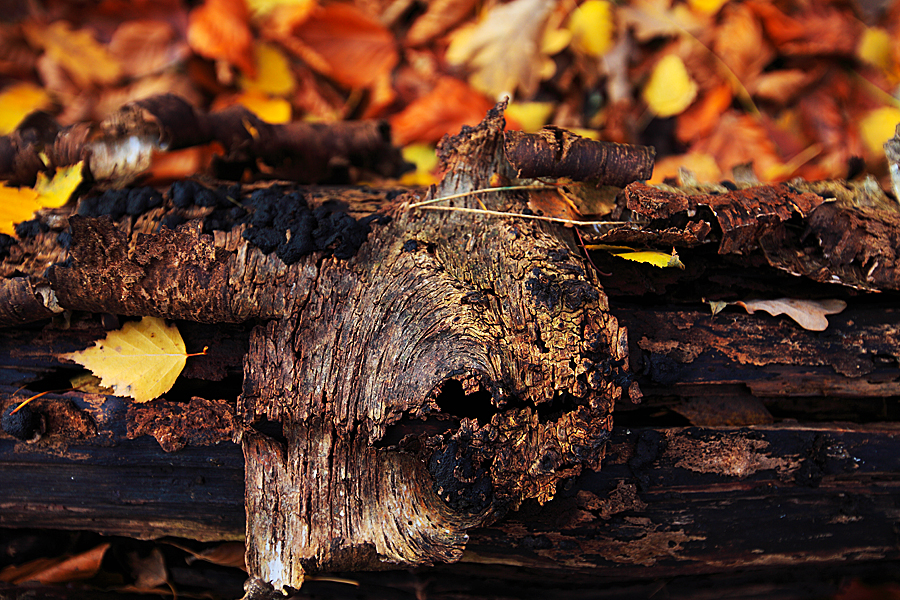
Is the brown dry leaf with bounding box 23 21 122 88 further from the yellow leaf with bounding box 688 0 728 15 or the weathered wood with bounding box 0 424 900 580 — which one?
the yellow leaf with bounding box 688 0 728 15

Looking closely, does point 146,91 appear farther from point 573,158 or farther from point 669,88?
point 669,88

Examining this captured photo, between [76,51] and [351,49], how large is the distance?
1604mm

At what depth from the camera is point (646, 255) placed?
1.49 meters

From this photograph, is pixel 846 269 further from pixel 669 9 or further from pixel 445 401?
pixel 669 9

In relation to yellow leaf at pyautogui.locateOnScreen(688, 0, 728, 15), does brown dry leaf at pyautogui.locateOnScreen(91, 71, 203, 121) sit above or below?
below

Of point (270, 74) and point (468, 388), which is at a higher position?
point (270, 74)

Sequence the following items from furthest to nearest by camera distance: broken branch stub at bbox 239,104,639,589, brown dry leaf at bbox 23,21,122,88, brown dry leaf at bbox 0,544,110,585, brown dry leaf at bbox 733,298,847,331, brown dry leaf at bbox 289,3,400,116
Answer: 1. brown dry leaf at bbox 23,21,122,88
2. brown dry leaf at bbox 289,3,400,116
3. brown dry leaf at bbox 0,544,110,585
4. brown dry leaf at bbox 733,298,847,331
5. broken branch stub at bbox 239,104,639,589

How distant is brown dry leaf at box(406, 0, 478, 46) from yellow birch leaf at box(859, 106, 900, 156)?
2.36 m

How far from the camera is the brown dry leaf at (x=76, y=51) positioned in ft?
10.1

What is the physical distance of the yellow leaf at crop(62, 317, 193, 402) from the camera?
1490 millimetres

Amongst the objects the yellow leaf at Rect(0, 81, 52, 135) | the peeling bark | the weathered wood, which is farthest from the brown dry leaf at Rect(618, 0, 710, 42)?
the yellow leaf at Rect(0, 81, 52, 135)

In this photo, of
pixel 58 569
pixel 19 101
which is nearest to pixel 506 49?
pixel 19 101

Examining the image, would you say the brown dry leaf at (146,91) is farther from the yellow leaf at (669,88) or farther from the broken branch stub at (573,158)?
the yellow leaf at (669,88)

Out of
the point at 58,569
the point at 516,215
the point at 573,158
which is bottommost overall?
the point at 58,569
